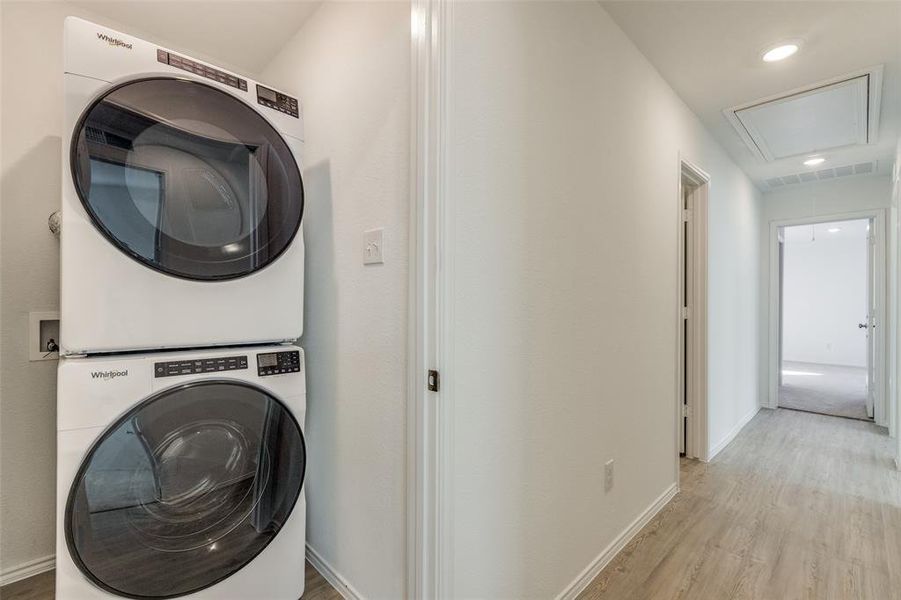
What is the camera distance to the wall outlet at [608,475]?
5.64 ft

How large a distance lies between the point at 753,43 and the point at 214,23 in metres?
2.51

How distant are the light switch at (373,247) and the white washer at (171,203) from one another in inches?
10.5

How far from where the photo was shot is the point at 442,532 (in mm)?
1086

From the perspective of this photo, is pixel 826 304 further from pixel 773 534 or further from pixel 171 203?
pixel 171 203

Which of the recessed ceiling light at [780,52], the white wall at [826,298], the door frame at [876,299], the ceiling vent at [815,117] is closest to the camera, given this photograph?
the recessed ceiling light at [780,52]

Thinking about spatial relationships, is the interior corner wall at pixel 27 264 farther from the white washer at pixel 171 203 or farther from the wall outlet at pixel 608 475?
the wall outlet at pixel 608 475

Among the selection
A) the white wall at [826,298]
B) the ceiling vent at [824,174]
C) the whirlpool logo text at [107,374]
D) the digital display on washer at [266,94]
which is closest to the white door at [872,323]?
the ceiling vent at [824,174]

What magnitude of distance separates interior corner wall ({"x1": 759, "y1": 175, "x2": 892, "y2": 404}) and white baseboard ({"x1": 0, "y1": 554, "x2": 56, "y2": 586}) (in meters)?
5.58

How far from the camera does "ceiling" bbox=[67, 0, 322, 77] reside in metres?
1.65

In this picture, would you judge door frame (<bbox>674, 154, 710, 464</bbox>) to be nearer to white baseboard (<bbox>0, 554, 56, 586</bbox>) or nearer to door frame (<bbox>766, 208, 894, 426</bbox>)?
door frame (<bbox>766, 208, 894, 426</bbox>)

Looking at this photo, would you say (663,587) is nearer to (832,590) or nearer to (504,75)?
(832,590)

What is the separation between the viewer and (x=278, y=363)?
1.34 metres

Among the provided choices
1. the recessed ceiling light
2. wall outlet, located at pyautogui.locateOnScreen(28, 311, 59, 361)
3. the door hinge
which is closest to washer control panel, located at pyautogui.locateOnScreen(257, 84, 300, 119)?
the door hinge

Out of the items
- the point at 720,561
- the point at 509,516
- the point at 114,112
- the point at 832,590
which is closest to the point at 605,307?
the point at 509,516
